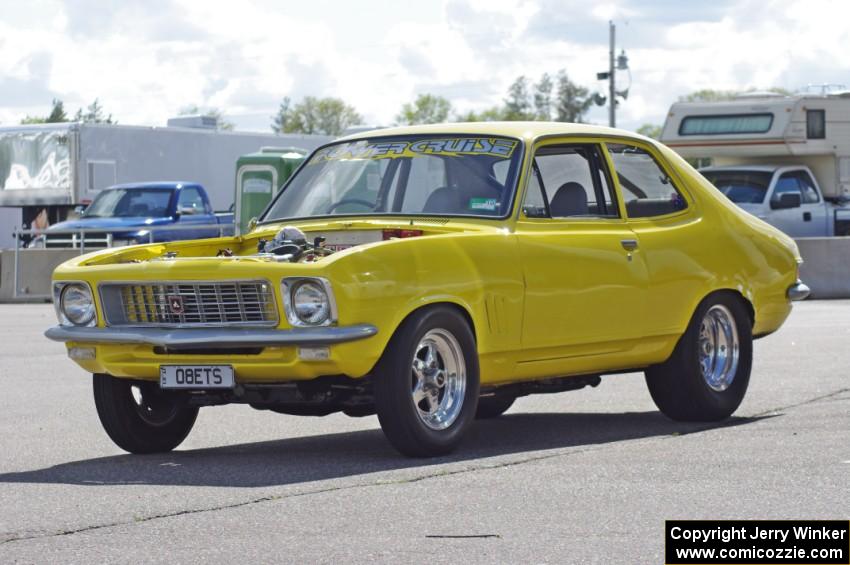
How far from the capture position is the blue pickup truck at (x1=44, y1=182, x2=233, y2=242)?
2836cm

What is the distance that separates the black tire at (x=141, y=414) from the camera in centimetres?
886

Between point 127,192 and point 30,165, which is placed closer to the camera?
point 127,192

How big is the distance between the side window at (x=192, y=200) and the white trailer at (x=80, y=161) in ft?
14.7

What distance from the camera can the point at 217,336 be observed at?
8055 millimetres

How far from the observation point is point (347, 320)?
788cm

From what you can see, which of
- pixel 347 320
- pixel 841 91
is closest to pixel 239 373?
pixel 347 320

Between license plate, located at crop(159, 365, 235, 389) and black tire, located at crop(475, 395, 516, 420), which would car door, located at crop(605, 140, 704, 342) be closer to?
black tire, located at crop(475, 395, 516, 420)

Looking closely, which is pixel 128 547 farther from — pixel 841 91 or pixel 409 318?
pixel 841 91

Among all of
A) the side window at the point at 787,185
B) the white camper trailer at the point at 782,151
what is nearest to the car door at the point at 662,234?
the white camper trailer at the point at 782,151

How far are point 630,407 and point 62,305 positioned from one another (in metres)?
4.06

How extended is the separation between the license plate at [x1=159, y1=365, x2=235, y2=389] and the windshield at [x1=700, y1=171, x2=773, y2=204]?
1898 cm

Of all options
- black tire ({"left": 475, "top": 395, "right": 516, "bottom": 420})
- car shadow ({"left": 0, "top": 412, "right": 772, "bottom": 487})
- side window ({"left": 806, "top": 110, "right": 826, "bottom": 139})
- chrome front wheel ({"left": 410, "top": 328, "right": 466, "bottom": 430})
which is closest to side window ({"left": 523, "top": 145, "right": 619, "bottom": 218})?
chrome front wheel ({"left": 410, "top": 328, "right": 466, "bottom": 430})

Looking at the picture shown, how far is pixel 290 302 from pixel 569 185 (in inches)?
88.4

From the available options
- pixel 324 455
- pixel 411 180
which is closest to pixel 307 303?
pixel 324 455
